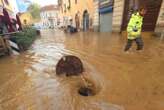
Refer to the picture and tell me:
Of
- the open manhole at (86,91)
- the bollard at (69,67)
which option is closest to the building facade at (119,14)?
the bollard at (69,67)

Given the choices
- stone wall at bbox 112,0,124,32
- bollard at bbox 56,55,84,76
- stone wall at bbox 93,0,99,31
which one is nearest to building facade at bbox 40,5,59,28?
stone wall at bbox 93,0,99,31

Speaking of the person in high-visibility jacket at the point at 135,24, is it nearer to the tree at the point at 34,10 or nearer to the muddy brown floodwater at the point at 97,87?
the muddy brown floodwater at the point at 97,87

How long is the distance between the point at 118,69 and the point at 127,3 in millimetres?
6220

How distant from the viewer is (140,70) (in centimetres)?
329

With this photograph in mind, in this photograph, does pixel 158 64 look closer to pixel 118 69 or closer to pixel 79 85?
pixel 118 69

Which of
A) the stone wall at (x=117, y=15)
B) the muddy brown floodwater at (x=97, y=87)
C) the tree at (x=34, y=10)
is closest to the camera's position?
the muddy brown floodwater at (x=97, y=87)

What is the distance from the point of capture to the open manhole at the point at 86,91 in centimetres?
Answer: 263

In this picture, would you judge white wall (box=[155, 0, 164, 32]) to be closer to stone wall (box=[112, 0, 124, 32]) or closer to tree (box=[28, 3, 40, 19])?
stone wall (box=[112, 0, 124, 32])

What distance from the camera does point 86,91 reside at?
2697mm

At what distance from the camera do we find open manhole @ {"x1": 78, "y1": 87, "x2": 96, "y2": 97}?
2.63m

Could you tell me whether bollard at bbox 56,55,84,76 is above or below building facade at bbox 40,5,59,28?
below

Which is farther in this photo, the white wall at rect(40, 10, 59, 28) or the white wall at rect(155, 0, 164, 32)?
the white wall at rect(40, 10, 59, 28)

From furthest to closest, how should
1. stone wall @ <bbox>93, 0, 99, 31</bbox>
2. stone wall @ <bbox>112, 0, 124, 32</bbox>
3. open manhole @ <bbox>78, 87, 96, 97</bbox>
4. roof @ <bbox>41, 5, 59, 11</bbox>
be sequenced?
roof @ <bbox>41, 5, 59, 11</bbox> < stone wall @ <bbox>93, 0, 99, 31</bbox> < stone wall @ <bbox>112, 0, 124, 32</bbox> < open manhole @ <bbox>78, 87, 96, 97</bbox>

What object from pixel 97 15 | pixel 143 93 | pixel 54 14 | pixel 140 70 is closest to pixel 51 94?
→ pixel 143 93
